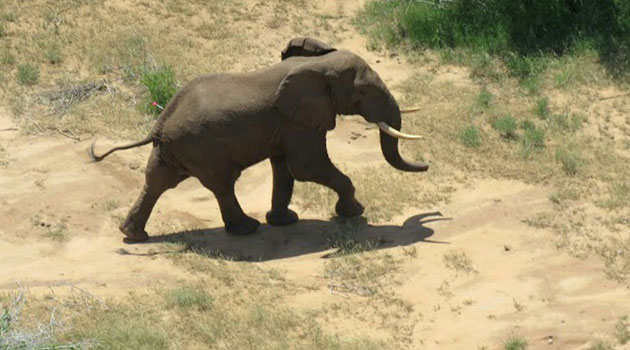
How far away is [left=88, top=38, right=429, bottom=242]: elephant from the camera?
11.1 meters

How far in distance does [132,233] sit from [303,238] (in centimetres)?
160

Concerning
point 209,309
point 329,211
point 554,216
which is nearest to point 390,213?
point 329,211

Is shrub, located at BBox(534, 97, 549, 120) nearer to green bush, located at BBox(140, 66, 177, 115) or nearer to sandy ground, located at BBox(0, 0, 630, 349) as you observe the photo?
sandy ground, located at BBox(0, 0, 630, 349)

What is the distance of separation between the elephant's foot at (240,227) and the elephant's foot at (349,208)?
85 centimetres

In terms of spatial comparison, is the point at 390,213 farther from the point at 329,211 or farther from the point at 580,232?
the point at 580,232

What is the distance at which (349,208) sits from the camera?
11875 mm

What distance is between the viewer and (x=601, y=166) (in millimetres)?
12695

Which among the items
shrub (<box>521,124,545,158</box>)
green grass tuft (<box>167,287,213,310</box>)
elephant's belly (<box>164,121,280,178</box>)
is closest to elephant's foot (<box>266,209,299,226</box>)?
elephant's belly (<box>164,121,280,178</box>)

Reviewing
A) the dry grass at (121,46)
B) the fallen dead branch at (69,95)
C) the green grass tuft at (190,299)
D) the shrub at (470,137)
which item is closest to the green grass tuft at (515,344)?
the green grass tuft at (190,299)

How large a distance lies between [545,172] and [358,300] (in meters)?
3.20

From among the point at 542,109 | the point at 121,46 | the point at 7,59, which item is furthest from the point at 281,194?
the point at 7,59

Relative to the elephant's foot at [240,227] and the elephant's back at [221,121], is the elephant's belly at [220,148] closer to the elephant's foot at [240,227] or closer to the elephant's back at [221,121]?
the elephant's back at [221,121]

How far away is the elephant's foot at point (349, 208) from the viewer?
1184 cm

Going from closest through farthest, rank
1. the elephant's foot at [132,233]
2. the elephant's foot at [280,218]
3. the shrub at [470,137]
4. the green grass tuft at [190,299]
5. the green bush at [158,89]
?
the green grass tuft at [190,299]
the elephant's foot at [132,233]
the elephant's foot at [280,218]
the shrub at [470,137]
the green bush at [158,89]
